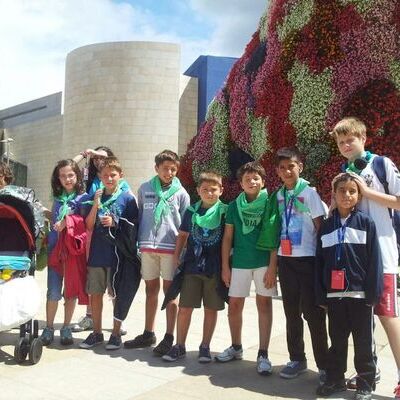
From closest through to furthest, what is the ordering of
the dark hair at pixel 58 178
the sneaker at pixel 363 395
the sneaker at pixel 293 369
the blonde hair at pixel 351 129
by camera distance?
the sneaker at pixel 363 395 → the blonde hair at pixel 351 129 → the sneaker at pixel 293 369 → the dark hair at pixel 58 178

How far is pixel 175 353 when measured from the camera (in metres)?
4.12

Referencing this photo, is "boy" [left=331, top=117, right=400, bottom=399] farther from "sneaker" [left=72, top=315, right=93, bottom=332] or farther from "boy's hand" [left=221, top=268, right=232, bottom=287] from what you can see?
"sneaker" [left=72, top=315, right=93, bottom=332]

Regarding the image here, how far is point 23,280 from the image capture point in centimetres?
398

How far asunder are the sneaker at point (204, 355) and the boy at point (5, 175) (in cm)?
215

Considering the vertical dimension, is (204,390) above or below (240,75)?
below

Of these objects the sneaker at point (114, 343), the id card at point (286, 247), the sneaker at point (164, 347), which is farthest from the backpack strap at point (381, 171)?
the sneaker at point (114, 343)

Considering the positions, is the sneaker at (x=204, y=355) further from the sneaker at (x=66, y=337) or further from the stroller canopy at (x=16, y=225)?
the stroller canopy at (x=16, y=225)

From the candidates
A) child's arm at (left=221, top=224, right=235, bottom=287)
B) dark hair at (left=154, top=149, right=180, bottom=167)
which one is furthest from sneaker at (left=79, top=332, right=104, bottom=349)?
dark hair at (left=154, top=149, right=180, bottom=167)

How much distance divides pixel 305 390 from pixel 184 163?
906 cm

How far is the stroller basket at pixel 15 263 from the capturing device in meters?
4.03

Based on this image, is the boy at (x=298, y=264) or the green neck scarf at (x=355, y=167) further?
the boy at (x=298, y=264)

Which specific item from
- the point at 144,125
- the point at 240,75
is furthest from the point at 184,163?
the point at 144,125

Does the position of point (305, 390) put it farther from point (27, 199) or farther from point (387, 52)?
point (387, 52)

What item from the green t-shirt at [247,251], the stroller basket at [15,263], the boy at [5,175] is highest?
the boy at [5,175]
